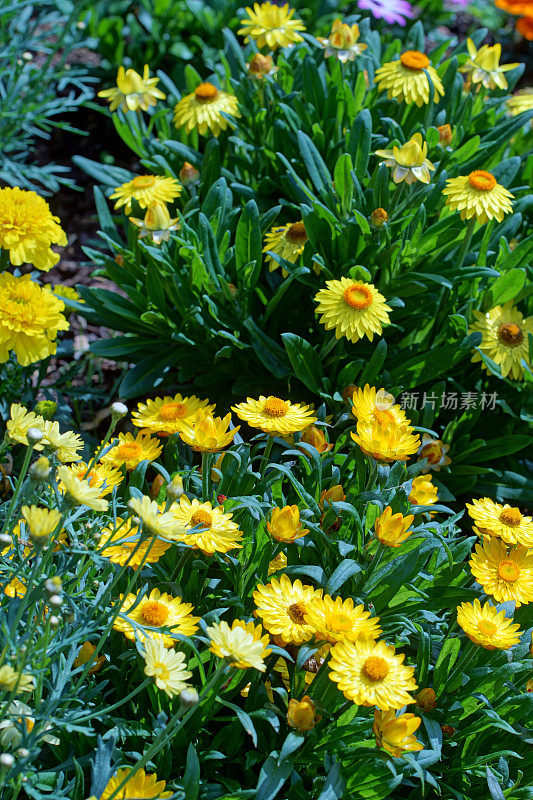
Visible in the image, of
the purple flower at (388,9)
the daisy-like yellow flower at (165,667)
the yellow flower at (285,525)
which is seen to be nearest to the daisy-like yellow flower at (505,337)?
the yellow flower at (285,525)

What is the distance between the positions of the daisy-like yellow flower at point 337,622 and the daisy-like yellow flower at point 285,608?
0.02 m

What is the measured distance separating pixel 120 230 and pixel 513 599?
2201 mm

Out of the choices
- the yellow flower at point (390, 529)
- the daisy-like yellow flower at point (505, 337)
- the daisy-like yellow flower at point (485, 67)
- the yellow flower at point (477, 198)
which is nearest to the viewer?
the yellow flower at point (390, 529)

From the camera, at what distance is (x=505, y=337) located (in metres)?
2.21

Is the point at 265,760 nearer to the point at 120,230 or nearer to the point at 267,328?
the point at 267,328

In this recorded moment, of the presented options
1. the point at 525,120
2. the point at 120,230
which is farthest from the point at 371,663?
the point at 120,230

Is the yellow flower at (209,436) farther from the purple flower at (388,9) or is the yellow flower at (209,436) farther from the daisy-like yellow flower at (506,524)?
the purple flower at (388,9)

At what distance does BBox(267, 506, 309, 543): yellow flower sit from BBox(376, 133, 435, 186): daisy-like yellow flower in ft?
3.23

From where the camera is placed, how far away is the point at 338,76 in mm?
2582

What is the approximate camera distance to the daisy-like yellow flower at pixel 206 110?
7.99ft

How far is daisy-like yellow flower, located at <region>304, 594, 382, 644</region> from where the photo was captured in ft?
4.34

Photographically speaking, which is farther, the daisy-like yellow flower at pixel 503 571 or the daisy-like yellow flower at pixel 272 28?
the daisy-like yellow flower at pixel 272 28

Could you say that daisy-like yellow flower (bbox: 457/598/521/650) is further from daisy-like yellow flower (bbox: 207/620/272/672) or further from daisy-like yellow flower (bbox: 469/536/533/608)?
daisy-like yellow flower (bbox: 207/620/272/672)

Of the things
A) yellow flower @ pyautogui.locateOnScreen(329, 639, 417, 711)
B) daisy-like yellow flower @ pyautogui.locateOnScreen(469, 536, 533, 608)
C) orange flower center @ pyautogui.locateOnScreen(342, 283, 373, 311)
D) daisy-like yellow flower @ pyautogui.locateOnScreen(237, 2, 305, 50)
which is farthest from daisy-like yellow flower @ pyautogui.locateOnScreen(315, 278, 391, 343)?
daisy-like yellow flower @ pyautogui.locateOnScreen(237, 2, 305, 50)
